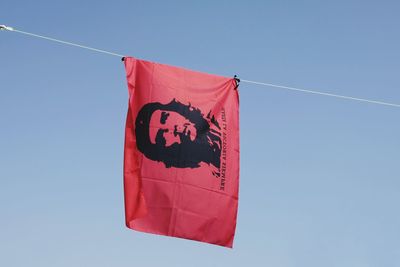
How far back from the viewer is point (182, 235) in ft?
44.4

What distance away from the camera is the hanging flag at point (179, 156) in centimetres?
1341

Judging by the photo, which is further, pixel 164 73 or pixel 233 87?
pixel 233 87

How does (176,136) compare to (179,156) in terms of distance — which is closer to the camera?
(179,156)

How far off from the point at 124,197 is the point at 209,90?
11.8 ft

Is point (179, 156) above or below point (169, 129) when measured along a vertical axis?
below

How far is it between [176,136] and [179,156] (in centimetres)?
49

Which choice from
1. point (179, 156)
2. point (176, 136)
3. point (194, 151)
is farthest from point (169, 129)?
point (194, 151)

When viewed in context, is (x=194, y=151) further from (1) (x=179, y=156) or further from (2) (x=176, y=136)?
(2) (x=176, y=136)

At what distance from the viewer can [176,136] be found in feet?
46.2

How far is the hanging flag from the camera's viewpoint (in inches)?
528

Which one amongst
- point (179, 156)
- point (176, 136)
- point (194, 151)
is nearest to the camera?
point (179, 156)

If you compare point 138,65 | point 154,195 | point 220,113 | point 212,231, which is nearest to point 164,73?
point 138,65

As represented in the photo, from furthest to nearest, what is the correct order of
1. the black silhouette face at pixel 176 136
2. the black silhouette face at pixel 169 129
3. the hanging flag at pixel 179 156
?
the black silhouette face at pixel 169 129 → the black silhouette face at pixel 176 136 → the hanging flag at pixel 179 156

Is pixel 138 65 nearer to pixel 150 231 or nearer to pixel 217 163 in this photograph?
pixel 217 163
